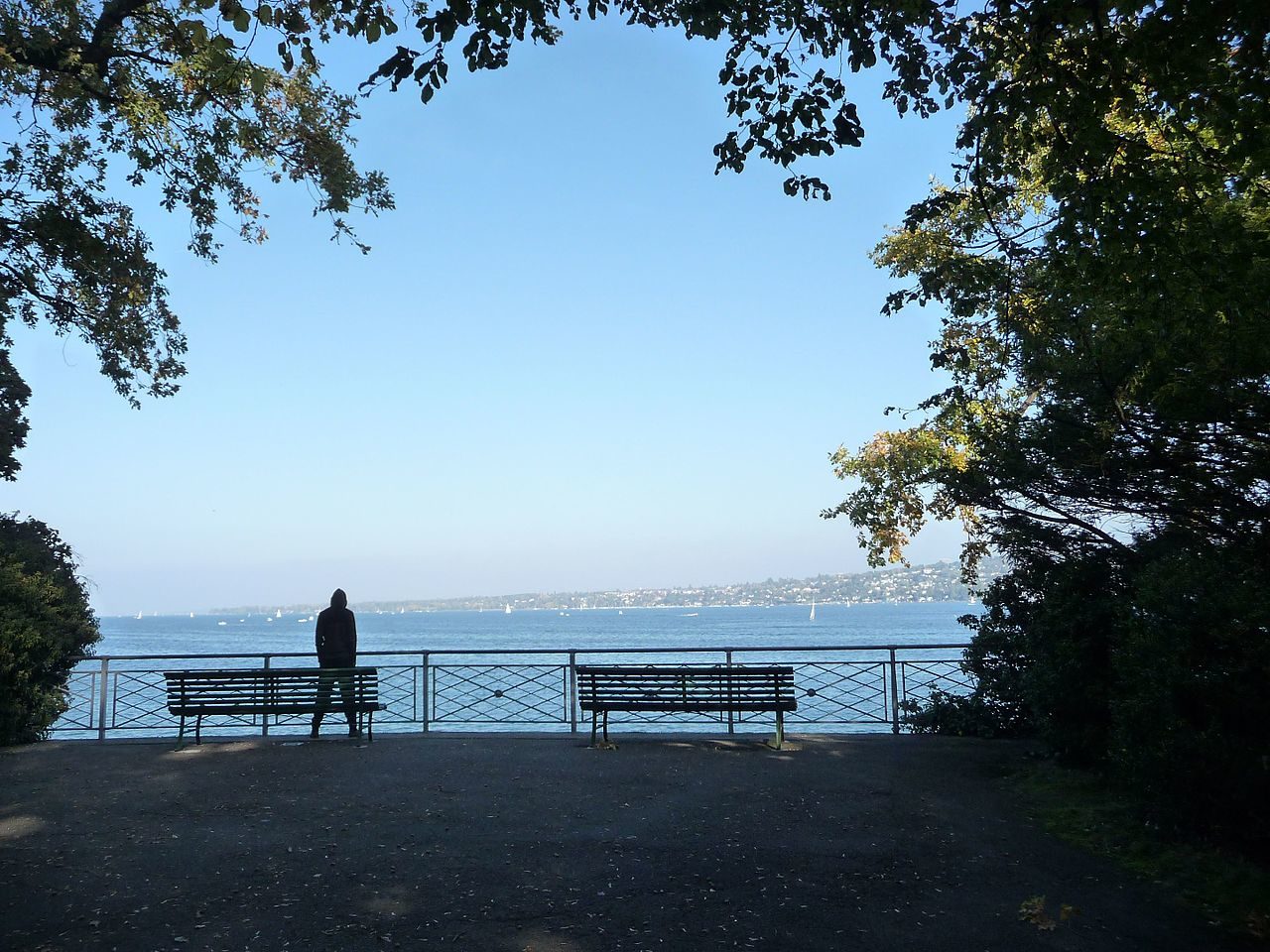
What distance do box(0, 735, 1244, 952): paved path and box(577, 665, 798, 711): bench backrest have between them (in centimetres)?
79

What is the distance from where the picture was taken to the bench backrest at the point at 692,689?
10766 mm

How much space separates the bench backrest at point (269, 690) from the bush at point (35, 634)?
1980mm

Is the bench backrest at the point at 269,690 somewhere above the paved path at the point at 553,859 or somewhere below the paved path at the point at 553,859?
above

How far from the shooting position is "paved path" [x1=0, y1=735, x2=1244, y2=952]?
5094 millimetres

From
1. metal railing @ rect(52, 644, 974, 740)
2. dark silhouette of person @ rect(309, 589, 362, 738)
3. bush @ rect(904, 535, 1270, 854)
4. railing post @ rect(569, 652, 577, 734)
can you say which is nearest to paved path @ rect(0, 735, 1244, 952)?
bush @ rect(904, 535, 1270, 854)

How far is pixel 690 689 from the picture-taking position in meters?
10.9

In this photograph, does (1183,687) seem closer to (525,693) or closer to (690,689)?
(690,689)

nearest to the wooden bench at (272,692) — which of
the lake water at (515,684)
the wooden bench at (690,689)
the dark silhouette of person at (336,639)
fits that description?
the lake water at (515,684)

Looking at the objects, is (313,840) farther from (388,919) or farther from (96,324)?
(96,324)

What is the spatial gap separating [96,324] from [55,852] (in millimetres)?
9990

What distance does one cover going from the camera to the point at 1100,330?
8.78m

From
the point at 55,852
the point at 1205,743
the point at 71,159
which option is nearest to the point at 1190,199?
the point at 1205,743

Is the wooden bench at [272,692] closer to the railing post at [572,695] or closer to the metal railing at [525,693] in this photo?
the metal railing at [525,693]

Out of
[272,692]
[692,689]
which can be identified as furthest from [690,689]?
[272,692]
